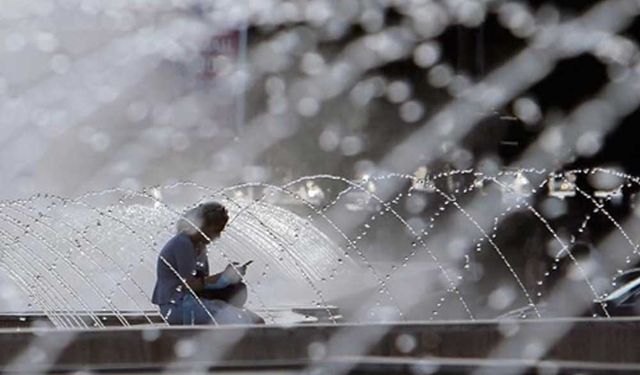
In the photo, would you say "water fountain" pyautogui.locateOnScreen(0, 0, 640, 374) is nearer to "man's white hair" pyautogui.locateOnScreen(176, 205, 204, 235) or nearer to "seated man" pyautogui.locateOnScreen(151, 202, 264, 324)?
"seated man" pyautogui.locateOnScreen(151, 202, 264, 324)

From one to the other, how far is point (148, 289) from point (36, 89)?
27962 mm

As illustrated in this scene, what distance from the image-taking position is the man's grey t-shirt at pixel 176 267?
847 centimetres

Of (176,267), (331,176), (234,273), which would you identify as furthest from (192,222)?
(331,176)

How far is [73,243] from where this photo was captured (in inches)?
568

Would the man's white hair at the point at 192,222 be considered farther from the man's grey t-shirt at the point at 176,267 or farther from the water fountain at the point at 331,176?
the water fountain at the point at 331,176

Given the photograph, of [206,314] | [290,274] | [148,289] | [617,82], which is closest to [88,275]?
[148,289]

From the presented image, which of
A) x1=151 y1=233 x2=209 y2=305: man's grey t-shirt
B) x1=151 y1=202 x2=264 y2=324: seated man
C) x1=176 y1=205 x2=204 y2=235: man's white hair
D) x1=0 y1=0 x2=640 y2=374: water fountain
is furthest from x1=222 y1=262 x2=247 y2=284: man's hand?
x1=0 y1=0 x2=640 y2=374: water fountain

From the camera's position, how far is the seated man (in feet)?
27.7

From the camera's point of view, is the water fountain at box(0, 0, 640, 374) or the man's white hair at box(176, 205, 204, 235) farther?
the man's white hair at box(176, 205, 204, 235)

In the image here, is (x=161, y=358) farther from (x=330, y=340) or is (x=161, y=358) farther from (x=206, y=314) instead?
(x=206, y=314)

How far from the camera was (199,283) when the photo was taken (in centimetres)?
843

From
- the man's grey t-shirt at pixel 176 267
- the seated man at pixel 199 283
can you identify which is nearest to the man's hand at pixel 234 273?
the seated man at pixel 199 283

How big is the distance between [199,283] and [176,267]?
0.49 ft

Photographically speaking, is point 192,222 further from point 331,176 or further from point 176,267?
point 331,176
